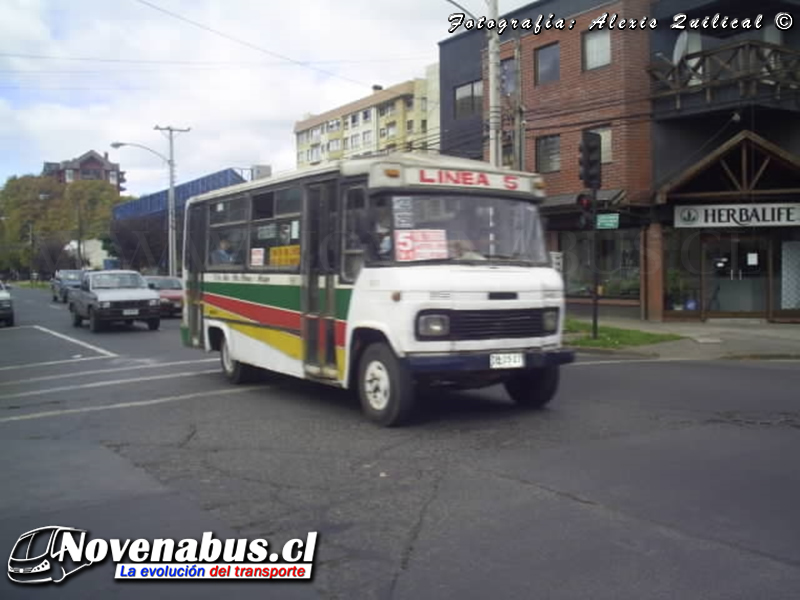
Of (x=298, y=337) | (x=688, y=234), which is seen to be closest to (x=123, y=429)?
(x=298, y=337)

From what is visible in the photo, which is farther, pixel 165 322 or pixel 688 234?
pixel 165 322

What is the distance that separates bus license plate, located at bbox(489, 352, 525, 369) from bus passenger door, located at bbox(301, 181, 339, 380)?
1976mm

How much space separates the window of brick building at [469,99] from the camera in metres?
28.8

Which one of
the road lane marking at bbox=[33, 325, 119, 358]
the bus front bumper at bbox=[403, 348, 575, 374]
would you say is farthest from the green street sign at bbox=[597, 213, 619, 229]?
the bus front bumper at bbox=[403, 348, 575, 374]

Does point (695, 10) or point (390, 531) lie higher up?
point (695, 10)

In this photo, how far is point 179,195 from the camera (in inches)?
1924

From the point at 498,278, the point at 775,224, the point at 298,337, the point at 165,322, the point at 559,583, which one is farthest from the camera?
the point at 165,322

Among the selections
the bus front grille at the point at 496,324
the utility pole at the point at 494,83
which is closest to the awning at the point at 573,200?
the utility pole at the point at 494,83

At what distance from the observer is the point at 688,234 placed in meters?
22.5

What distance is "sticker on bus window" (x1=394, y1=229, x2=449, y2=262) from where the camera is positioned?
327 inches

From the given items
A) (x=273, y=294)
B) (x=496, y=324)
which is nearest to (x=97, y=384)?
(x=273, y=294)

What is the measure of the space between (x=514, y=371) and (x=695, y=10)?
17649 millimetres

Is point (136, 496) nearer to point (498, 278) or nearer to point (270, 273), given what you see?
point (498, 278)

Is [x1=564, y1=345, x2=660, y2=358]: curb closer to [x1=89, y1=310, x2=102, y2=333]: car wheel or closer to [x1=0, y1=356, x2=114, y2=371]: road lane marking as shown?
[x1=0, y1=356, x2=114, y2=371]: road lane marking
